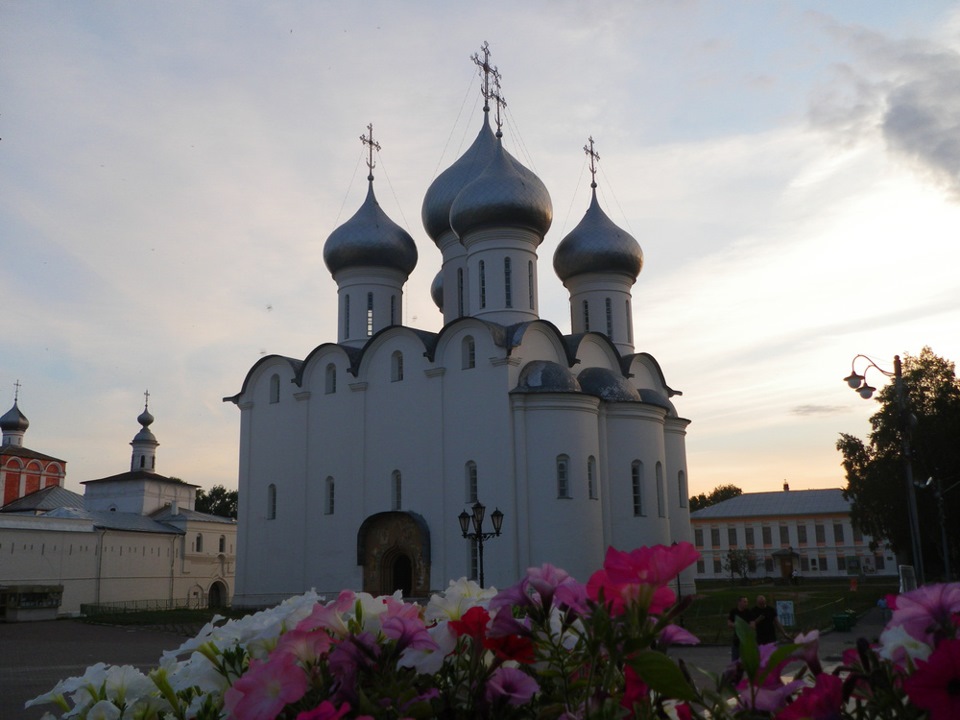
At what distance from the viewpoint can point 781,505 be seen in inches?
2227

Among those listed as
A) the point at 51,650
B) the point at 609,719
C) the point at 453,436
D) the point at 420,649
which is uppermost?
the point at 453,436

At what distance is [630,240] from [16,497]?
42040mm

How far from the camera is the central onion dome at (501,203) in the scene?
27078 mm

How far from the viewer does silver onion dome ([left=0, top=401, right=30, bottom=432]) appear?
2201 inches

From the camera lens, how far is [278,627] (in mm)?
2000

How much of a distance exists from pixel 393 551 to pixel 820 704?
25.3m

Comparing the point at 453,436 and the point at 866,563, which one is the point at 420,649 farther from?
the point at 866,563

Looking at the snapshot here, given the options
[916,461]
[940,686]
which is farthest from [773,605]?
[916,461]

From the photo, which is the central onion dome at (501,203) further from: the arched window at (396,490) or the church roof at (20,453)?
the church roof at (20,453)

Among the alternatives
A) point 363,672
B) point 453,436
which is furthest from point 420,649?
point 453,436

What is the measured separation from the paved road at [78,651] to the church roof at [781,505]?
29.3m

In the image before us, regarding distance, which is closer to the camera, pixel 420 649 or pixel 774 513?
pixel 420 649

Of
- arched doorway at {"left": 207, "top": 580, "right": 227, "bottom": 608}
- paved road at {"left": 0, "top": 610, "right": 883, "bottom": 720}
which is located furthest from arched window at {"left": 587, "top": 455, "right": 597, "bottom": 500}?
arched doorway at {"left": 207, "top": 580, "right": 227, "bottom": 608}

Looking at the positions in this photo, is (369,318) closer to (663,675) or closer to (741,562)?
(663,675)
